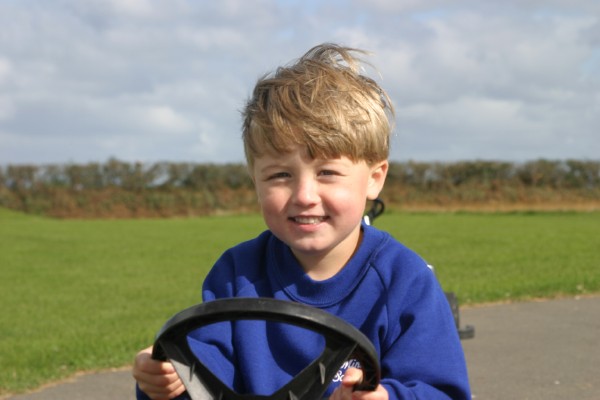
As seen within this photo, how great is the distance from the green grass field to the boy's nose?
11.8 ft

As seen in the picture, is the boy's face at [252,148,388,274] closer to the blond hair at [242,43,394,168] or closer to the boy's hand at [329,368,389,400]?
the blond hair at [242,43,394,168]

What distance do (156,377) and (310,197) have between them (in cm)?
64

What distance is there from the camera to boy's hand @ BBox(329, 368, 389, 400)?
2.04 meters

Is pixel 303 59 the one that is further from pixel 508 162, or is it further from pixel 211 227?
pixel 508 162

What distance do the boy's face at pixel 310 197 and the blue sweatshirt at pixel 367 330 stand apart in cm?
12

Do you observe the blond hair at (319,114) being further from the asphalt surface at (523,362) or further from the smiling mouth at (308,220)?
the asphalt surface at (523,362)

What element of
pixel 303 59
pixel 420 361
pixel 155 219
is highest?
pixel 303 59

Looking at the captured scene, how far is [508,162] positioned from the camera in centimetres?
3002

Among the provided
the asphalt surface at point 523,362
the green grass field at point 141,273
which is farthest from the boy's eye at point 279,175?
the green grass field at point 141,273

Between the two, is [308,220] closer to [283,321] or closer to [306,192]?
[306,192]

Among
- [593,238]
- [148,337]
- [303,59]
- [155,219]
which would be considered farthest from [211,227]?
[303,59]

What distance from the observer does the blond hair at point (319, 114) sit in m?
2.44

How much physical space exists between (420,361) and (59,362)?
4.34 metres

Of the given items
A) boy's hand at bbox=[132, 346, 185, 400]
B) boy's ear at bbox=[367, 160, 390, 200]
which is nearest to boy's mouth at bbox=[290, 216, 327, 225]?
boy's ear at bbox=[367, 160, 390, 200]
